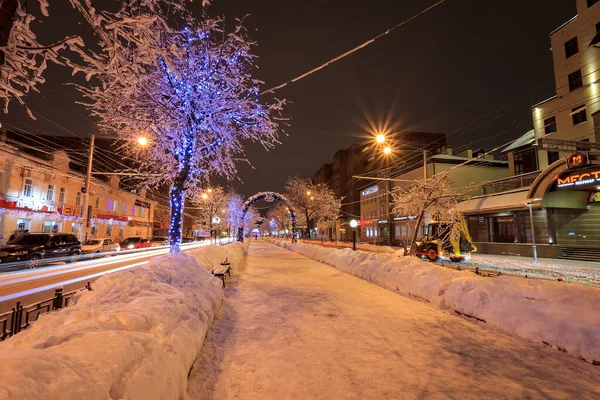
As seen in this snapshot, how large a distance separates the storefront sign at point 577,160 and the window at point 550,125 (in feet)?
46.3

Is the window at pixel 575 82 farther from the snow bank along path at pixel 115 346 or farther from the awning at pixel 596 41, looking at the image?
the snow bank along path at pixel 115 346

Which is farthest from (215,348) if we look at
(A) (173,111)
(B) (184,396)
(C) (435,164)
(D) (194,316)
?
(C) (435,164)

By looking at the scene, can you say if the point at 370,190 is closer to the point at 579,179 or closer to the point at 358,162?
the point at 358,162

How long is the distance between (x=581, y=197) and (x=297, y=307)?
1025 inches

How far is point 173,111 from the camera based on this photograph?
477 inches

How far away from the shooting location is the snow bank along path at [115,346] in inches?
79.2

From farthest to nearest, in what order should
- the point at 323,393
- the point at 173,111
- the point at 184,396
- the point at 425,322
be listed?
the point at 173,111 < the point at 425,322 < the point at 323,393 < the point at 184,396

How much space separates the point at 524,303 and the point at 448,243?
16.0 m

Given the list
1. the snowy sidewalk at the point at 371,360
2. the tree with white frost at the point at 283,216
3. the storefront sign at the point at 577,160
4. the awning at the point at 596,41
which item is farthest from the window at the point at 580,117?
the tree with white frost at the point at 283,216

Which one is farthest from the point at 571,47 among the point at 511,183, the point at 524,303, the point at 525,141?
the point at 524,303

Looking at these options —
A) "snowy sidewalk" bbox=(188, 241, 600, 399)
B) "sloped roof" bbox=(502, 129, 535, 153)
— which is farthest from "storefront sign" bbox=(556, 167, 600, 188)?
"snowy sidewalk" bbox=(188, 241, 600, 399)

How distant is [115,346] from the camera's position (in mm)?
2830

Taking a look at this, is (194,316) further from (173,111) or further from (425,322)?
(173,111)

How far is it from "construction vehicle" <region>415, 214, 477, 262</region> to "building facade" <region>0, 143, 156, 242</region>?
23.9 metres
